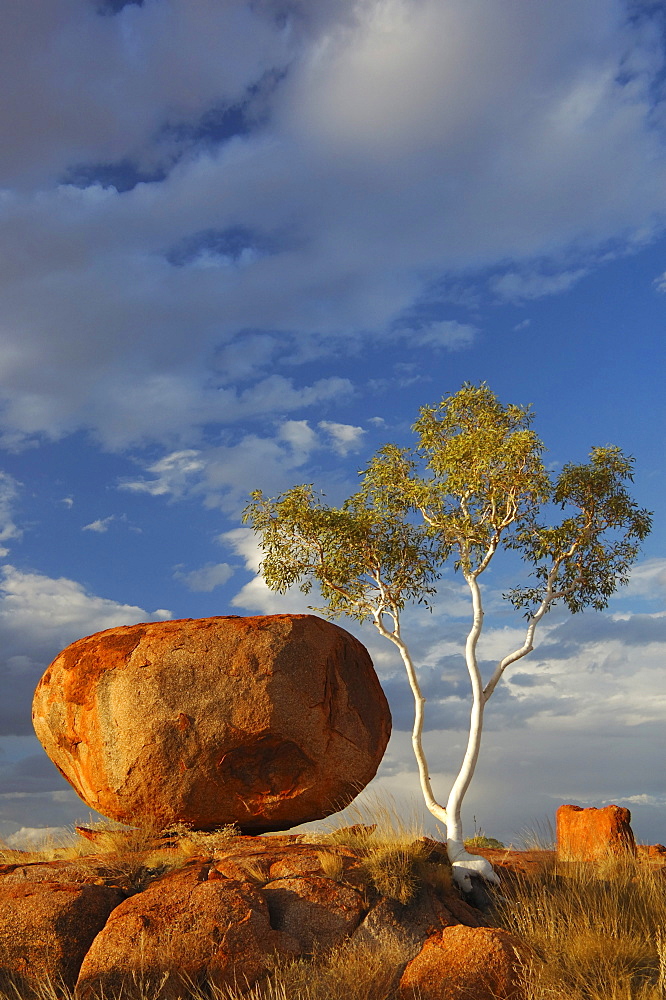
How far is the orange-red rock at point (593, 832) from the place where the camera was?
61.5 feet

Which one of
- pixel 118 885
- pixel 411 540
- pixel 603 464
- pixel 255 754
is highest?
pixel 603 464

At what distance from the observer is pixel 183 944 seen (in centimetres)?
991

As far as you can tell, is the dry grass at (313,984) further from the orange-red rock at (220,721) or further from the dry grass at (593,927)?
the orange-red rock at (220,721)

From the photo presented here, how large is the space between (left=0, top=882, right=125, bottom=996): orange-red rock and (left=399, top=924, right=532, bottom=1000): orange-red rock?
12.6 ft

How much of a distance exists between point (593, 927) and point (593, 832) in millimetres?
8212

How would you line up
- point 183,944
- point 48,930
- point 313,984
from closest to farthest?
point 313,984, point 183,944, point 48,930

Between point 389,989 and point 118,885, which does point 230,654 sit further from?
point 389,989

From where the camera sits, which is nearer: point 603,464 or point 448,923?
point 448,923

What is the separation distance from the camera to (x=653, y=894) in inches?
504

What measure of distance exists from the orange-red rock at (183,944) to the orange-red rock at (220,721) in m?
3.02

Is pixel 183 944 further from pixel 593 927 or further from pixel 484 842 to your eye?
pixel 484 842

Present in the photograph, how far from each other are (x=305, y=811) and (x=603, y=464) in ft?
34.3

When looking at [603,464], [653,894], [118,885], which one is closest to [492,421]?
[603,464]

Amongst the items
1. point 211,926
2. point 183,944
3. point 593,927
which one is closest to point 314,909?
point 211,926
